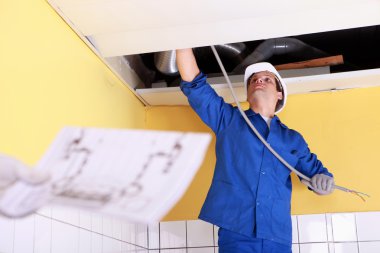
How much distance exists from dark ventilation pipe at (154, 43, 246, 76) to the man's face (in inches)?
10.2

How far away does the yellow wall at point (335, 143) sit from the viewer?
2.28 m

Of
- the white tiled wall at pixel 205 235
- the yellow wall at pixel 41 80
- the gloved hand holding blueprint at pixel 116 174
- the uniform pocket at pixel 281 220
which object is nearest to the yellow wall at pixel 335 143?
the white tiled wall at pixel 205 235

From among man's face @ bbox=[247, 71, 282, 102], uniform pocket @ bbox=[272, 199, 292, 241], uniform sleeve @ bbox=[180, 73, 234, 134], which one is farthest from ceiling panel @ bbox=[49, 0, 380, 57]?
uniform pocket @ bbox=[272, 199, 292, 241]

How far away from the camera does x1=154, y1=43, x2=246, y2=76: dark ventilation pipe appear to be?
2246 millimetres

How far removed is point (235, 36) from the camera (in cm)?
176

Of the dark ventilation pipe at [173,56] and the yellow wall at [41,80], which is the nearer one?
the yellow wall at [41,80]

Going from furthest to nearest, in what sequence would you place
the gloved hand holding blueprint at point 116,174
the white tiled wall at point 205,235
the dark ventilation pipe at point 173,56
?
the dark ventilation pipe at point 173,56
the white tiled wall at point 205,235
the gloved hand holding blueprint at point 116,174

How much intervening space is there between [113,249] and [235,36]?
94 centimetres

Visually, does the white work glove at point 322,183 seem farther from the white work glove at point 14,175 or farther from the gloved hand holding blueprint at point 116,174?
the white work glove at point 14,175

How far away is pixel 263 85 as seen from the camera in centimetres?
211

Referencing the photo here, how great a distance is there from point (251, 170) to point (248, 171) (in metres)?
0.01

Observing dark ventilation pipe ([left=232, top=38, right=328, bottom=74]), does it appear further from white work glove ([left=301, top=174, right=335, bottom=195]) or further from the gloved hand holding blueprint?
the gloved hand holding blueprint

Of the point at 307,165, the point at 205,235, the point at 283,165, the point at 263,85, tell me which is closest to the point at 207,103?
the point at 263,85

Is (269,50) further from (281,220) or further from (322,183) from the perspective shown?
(281,220)
